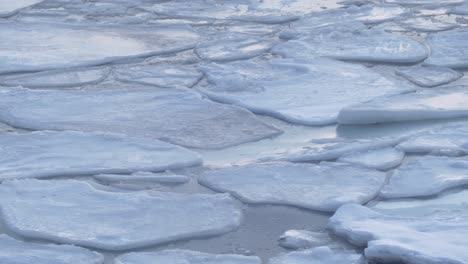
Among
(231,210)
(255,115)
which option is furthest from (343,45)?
(231,210)

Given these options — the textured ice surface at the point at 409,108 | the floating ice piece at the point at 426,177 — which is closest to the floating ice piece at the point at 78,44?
the textured ice surface at the point at 409,108

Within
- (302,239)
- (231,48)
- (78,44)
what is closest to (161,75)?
(231,48)

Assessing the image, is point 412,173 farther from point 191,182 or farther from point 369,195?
point 191,182

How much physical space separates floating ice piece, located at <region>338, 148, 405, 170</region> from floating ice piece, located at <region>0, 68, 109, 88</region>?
45.7 inches

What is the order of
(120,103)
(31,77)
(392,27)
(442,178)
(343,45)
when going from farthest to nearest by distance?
(392,27) < (343,45) < (31,77) < (120,103) < (442,178)

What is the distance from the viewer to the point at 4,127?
306 cm

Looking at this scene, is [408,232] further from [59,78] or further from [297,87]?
[59,78]

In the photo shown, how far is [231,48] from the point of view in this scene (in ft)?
13.0

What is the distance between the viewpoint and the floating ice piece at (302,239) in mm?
2219

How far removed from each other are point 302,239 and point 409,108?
3.26ft

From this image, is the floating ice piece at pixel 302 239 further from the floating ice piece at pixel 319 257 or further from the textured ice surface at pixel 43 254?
the textured ice surface at pixel 43 254

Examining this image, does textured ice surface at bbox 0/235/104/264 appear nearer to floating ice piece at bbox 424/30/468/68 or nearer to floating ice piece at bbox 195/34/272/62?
floating ice piece at bbox 195/34/272/62

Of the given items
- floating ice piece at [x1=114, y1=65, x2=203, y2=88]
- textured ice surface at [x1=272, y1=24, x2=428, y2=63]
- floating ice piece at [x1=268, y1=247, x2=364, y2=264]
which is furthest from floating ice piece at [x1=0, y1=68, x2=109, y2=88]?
floating ice piece at [x1=268, y1=247, x2=364, y2=264]

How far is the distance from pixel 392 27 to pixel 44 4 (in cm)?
173
